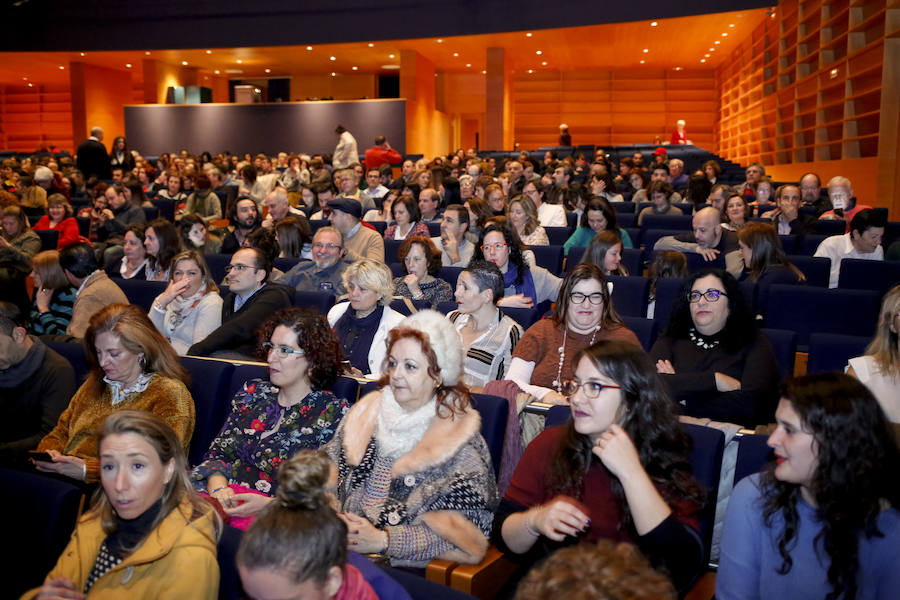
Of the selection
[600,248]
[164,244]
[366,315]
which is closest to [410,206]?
[164,244]

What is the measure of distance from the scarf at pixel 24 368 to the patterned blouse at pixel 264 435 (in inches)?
32.6

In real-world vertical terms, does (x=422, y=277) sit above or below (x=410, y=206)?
below

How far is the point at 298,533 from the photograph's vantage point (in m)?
1.32

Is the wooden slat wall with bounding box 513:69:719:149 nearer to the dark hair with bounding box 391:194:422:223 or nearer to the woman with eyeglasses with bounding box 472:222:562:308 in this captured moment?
the dark hair with bounding box 391:194:422:223

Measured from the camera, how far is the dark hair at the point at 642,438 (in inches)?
71.7

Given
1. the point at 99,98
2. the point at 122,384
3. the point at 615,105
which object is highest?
the point at 615,105

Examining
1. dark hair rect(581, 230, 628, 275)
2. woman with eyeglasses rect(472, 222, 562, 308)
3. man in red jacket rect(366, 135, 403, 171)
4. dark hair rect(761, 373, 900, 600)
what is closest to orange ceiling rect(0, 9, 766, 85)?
man in red jacket rect(366, 135, 403, 171)

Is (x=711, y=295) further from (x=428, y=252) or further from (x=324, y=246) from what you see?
(x=324, y=246)

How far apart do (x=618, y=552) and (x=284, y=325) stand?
180 cm

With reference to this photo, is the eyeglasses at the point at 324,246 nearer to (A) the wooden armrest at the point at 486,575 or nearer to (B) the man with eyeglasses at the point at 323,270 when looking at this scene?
(B) the man with eyeglasses at the point at 323,270

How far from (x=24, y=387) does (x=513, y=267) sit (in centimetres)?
274

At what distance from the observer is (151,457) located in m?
1.83

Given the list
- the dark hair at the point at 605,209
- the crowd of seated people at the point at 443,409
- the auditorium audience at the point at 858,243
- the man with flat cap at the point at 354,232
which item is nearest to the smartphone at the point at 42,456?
the crowd of seated people at the point at 443,409

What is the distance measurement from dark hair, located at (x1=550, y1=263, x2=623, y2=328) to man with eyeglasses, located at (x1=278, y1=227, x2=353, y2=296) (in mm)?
1905
